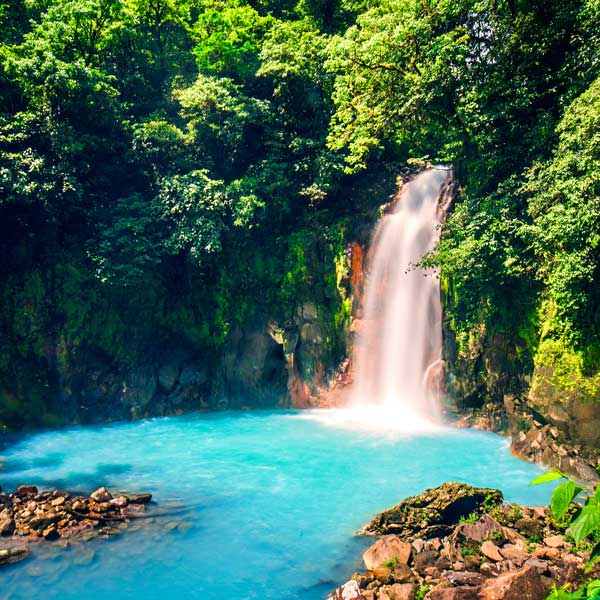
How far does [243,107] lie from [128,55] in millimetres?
6173

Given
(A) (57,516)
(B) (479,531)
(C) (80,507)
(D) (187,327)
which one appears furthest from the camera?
(D) (187,327)

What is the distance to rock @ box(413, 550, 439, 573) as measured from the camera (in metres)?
7.32

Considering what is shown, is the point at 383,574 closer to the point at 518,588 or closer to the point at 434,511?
the point at 518,588

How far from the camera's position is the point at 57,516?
9250mm

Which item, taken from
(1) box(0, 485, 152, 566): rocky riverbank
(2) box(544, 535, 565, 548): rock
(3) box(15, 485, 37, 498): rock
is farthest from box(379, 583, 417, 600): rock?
(3) box(15, 485, 37, 498): rock

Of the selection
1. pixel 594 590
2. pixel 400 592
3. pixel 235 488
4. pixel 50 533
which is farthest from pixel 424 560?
pixel 50 533

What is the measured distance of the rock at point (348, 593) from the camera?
6.81 meters

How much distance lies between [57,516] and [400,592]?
6.31m

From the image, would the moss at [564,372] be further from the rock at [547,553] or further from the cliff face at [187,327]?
the cliff face at [187,327]

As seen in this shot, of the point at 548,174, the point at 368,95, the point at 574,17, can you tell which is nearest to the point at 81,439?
the point at 368,95

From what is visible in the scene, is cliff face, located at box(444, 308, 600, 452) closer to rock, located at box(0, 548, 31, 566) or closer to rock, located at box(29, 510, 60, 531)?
rock, located at box(29, 510, 60, 531)

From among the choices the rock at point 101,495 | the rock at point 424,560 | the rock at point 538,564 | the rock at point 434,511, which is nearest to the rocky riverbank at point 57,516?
the rock at point 101,495

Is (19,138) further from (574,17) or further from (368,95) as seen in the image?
(574,17)

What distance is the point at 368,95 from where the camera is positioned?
15805mm
